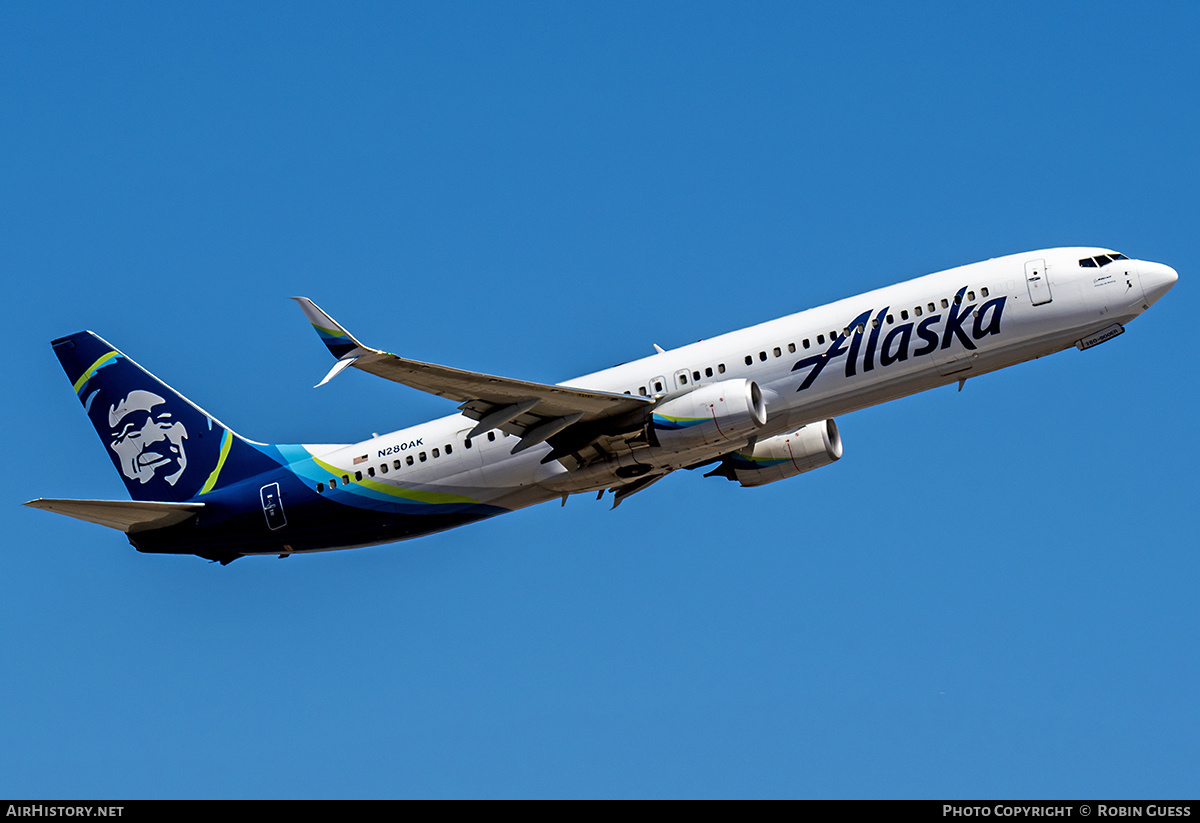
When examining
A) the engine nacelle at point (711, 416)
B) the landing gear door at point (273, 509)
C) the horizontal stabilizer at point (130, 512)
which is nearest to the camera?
the engine nacelle at point (711, 416)

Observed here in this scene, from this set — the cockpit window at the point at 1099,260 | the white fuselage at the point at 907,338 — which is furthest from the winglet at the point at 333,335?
the cockpit window at the point at 1099,260

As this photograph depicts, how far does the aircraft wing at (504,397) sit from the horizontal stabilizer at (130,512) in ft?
35.7

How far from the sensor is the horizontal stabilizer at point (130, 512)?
39.7 metres

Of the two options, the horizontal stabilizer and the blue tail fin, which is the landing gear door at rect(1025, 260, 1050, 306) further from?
the horizontal stabilizer

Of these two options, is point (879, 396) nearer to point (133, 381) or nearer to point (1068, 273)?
point (1068, 273)

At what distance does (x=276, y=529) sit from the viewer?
138ft

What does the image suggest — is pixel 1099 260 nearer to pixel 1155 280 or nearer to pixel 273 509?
pixel 1155 280

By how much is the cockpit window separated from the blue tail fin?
2500 cm

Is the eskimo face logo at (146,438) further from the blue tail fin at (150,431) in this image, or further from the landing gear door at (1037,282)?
the landing gear door at (1037,282)

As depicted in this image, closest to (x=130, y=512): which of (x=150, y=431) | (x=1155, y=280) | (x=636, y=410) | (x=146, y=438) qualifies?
(x=146, y=438)

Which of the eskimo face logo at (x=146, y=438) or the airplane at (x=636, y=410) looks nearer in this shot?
the airplane at (x=636, y=410)

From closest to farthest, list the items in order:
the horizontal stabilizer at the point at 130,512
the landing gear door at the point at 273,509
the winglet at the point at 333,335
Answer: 1. the winglet at the point at 333,335
2. the horizontal stabilizer at the point at 130,512
3. the landing gear door at the point at 273,509
